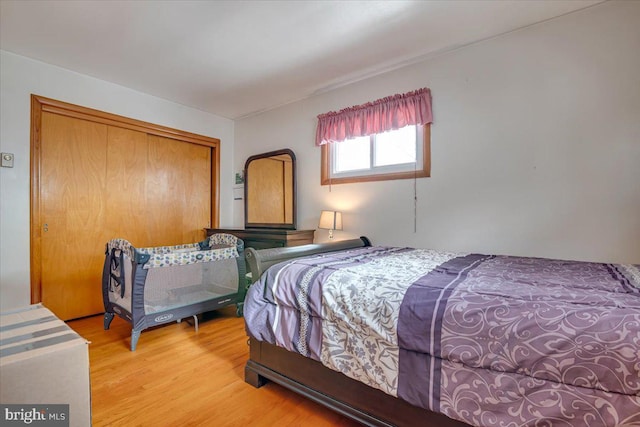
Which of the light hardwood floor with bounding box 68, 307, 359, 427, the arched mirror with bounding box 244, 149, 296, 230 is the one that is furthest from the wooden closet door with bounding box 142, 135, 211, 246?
the light hardwood floor with bounding box 68, 307, 359, 427

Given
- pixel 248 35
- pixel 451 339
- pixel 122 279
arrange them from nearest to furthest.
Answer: pixel 451 339 < pixel 248 35 < pixel 122 279

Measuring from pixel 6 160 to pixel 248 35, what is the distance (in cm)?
224

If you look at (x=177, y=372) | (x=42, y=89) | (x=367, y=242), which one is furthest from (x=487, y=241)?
(x=42, y=89)

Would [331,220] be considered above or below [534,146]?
below

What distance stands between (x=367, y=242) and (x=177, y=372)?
1.78 m

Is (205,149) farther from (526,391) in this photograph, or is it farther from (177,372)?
(526,391)

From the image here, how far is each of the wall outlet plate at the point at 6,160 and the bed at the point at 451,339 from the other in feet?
7.83

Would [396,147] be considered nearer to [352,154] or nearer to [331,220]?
[352,154]

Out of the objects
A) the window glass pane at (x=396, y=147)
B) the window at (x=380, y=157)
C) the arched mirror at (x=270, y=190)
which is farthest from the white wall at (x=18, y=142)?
the window glass pane at (x=396, y=147)

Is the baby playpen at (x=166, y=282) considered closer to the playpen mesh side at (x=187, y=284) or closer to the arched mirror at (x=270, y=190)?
the playpen mesh side at (x=187, y=284)

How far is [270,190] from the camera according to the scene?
12.1ft

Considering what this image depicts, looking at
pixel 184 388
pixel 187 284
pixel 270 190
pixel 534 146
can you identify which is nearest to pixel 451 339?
pixel 184 388

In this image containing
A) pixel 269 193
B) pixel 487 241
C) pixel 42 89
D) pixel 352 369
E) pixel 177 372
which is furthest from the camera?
pixel 269 193

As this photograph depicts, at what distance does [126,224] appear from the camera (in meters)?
3.21
